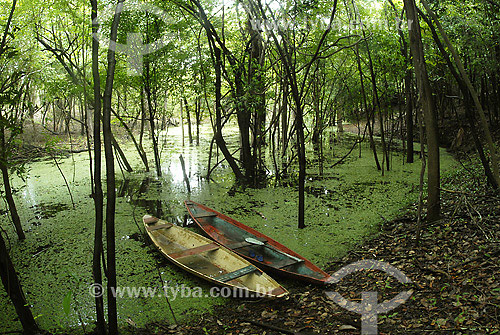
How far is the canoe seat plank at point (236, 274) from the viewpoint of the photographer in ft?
11.9

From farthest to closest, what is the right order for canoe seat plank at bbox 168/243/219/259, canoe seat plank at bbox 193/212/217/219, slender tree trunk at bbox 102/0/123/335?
canoe seat plank at bbox 193/212/217/219
canoe seat plank at bbox 168/243/219/259
slender tree trunk at bbox 102/0/123/335

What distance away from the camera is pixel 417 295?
9.98 ft

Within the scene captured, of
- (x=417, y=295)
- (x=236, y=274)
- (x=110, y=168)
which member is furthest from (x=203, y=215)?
(x=417, y=295)

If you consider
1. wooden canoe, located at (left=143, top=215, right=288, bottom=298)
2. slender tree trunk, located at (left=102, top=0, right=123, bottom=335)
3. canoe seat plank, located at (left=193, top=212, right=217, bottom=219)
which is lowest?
wooden canoe, located at (left=143, top=215, right=288, bottom=298)

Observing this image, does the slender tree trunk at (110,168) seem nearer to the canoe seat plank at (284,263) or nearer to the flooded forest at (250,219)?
the flooded forest at (250,219)

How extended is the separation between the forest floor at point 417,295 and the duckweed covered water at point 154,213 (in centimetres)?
39

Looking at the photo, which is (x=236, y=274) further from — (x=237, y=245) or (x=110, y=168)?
(x=110, y=168)

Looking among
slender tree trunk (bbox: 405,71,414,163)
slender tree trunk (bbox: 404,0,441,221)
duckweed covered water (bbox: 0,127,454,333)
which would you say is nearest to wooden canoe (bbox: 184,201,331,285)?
duckweed covered water (bbox: 0,127,454,333)

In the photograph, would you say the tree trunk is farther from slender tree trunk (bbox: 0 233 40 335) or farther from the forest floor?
slender tree trunk (bbox: 0 233 40 335)

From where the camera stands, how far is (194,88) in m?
7.34

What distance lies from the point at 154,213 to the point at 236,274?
3003 mm

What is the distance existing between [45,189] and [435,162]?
736cm

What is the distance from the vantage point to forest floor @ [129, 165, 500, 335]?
8.76 feet

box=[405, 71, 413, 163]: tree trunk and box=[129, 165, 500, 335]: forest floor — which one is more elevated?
box=[405, 71, 413, 163]: tree trunk
